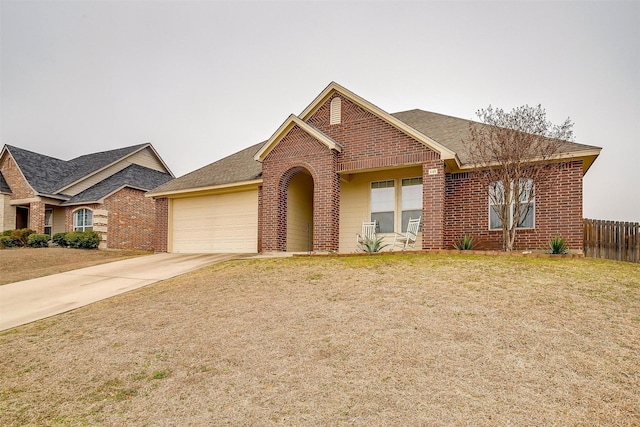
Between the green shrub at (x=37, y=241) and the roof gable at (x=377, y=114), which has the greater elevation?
the roof gable at (x=377, y=114)

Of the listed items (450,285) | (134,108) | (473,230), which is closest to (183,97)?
(134,108)

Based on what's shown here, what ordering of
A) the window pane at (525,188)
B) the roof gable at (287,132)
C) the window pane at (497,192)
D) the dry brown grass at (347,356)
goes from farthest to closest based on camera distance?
the roof gable at (287,132), the window pane at (497,192), the window pane at (525,188), the dry brown grass at (347,356)

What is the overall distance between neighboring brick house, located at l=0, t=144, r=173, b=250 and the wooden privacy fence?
77.1ft

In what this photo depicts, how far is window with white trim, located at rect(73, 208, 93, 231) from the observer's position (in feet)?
82.7

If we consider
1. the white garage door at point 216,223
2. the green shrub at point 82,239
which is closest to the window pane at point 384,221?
the white garage door at point 216,223

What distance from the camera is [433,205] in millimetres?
12875

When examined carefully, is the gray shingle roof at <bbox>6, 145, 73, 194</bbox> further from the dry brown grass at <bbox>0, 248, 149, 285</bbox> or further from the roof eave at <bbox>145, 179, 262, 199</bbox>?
the roof eave at <bbox>145, 179, 262, 199</bbox>

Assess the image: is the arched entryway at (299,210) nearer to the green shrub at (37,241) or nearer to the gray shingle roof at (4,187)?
the green shrub at (37,241)

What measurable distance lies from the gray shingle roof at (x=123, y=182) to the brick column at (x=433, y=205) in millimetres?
19832

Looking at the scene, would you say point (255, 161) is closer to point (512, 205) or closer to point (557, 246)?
point (512, 205)

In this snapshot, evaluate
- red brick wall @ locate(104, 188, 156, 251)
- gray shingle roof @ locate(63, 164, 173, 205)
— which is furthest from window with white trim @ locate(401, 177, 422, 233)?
gray shingle roof @ locate(63, 164, 173, 205)

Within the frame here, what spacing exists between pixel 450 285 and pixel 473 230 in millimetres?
5972

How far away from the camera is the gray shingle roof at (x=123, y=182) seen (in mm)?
25531

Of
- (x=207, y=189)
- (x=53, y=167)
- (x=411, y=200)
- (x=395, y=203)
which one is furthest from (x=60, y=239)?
(x=411, y=200)
